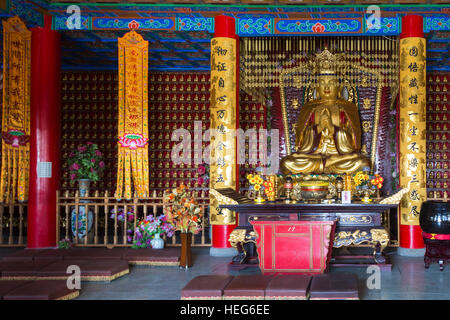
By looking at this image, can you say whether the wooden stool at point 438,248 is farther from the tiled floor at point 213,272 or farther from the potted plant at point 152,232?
the potted plant at point 152,232

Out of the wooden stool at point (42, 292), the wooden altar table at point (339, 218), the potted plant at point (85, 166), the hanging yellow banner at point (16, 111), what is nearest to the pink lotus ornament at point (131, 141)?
the potted plant at point (85, 166)

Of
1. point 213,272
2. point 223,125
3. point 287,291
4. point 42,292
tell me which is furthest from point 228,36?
point 42,292

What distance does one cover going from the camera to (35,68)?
26.5ft

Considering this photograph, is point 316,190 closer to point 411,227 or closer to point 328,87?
point 411,227

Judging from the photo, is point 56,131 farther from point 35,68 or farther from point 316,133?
point 316,133

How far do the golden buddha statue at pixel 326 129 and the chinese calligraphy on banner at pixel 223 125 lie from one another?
2.61 m

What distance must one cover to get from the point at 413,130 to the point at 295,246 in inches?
124

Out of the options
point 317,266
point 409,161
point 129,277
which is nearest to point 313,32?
point 409,161

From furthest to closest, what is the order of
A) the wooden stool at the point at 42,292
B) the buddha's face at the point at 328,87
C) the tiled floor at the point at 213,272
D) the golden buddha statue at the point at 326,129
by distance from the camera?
the buddha's face at the point at 328,87
the golden buddha statue at the point at 326,129
the tiled floor at the point at 213,272
the wooden stool at the point at 42,292

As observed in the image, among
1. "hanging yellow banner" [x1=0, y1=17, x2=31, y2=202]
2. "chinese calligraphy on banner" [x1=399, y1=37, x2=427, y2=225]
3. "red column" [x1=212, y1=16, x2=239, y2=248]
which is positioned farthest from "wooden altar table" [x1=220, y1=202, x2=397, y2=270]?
"hanging yellow banner" [x1=0, y1=17, x2=31, y2=202]

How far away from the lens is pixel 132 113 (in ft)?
25.8

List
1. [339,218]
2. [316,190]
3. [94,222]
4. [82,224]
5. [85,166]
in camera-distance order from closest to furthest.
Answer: [339,218] < [316,190] < [82,224] < [94,222] < [85,166]

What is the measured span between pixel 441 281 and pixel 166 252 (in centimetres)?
356

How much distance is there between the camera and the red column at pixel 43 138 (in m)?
8.05
